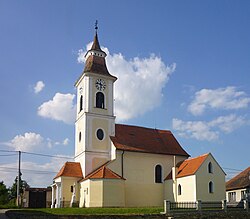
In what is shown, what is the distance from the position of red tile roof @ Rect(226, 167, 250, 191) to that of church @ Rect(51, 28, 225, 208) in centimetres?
795

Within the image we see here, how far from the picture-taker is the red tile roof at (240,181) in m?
45.9

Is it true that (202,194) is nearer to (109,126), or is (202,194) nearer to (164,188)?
(164,188)

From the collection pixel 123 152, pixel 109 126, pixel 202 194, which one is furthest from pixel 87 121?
pixel 202 194

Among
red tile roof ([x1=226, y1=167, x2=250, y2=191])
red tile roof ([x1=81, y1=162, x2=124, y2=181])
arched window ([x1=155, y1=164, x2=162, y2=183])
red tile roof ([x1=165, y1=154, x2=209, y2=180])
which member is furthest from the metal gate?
red tile roof ([x1=226, y1=167, x2=250, y2=191])

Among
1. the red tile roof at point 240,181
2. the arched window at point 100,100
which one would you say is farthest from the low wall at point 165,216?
the arched window at point 100,100

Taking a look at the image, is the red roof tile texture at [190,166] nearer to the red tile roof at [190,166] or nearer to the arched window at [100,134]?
the red tile roof at [190,166]

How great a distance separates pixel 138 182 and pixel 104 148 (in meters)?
5.78

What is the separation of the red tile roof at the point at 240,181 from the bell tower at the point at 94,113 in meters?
17.7

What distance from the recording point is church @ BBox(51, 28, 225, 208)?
3819cm

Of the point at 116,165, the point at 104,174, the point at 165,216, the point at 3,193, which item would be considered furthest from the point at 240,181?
the point at 3,193

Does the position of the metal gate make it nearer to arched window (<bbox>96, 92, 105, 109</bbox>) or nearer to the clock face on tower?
arched window (<bbox>96, 92, 105, 109</bbox>)

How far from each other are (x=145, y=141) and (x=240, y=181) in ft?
46.5

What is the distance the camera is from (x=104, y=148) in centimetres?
4353

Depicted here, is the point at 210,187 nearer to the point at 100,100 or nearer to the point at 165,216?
the point at 165,216
